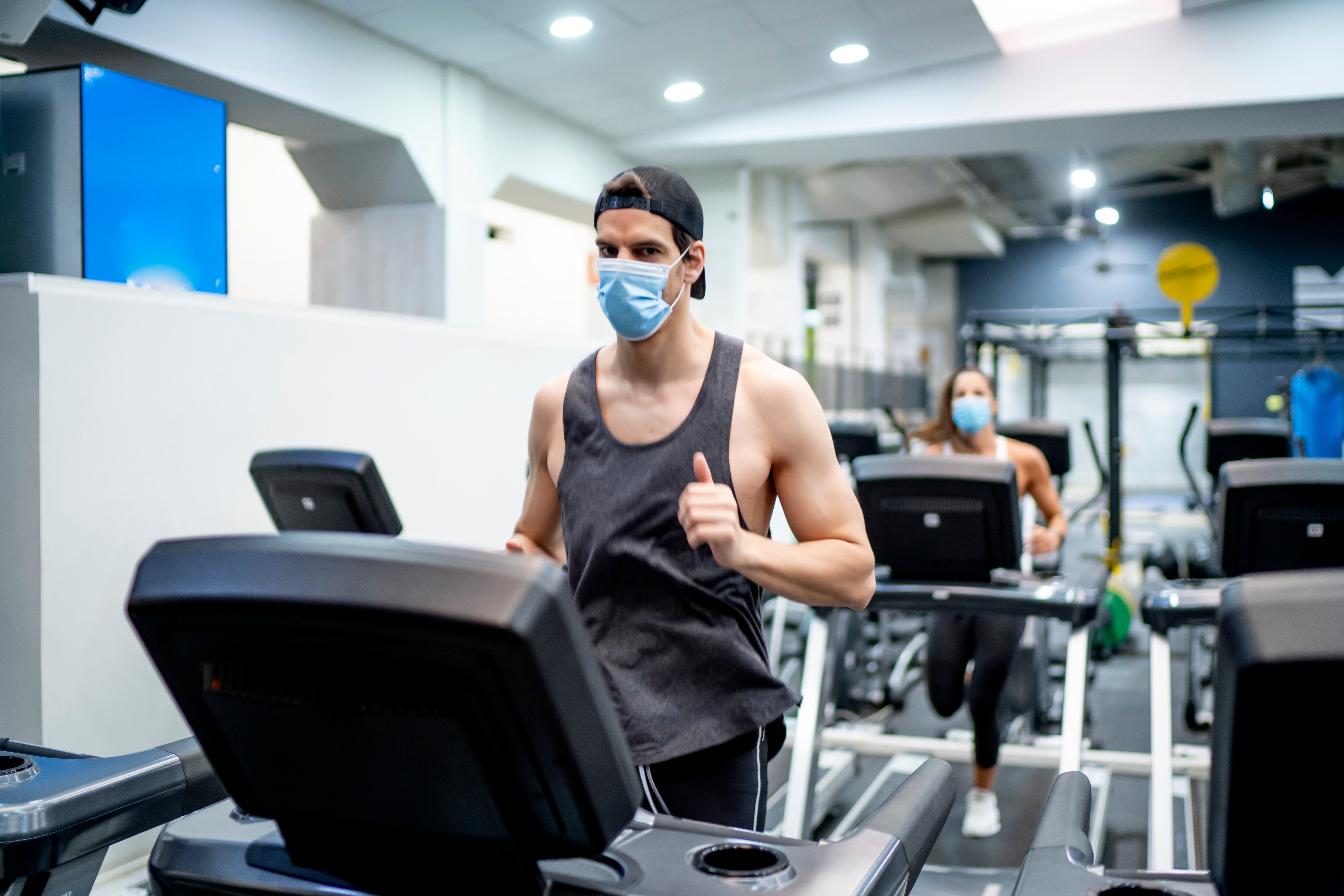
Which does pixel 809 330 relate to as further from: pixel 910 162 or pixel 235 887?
pixel 235 887

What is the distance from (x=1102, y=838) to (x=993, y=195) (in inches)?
491

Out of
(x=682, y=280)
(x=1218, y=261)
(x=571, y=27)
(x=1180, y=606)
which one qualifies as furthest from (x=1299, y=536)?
(x=1218, y=261)

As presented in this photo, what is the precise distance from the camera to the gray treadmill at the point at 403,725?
0.70 meters

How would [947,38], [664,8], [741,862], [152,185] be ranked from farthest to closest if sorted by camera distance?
[947,38] → [664,8] → [152,185] → [741,862]

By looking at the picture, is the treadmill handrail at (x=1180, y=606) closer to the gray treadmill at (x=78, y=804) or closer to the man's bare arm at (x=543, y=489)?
the man's bare arm at (x=543, y=489)

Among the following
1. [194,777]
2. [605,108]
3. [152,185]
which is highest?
[605,108]

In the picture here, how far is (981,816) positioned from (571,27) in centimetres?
479

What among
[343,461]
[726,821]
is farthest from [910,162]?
[726,821]

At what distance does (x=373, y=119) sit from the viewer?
608 centimetres

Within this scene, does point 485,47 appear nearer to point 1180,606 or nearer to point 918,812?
point 1180,606

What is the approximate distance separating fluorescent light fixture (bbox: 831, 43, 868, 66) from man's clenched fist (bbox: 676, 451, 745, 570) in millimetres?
6578

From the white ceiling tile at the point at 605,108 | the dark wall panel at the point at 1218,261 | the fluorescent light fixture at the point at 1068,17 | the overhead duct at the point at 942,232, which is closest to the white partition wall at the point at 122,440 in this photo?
the white ceiling tile at the point at 605,108

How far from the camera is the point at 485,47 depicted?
20.8 feet

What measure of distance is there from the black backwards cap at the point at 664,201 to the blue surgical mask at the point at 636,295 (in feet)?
0.15
